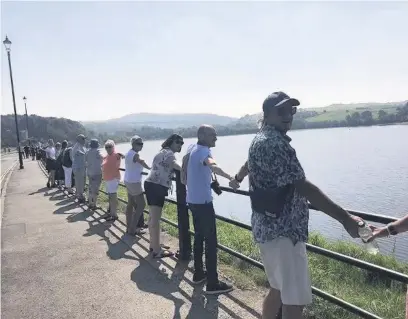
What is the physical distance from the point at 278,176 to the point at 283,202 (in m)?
0.17

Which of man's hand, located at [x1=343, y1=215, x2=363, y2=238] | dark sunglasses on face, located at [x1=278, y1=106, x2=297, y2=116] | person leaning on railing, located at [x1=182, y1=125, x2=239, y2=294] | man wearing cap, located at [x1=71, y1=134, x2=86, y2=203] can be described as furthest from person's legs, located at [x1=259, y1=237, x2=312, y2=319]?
man wearing cap, located at [x1=71, y1=134, x2=86, y2=203]

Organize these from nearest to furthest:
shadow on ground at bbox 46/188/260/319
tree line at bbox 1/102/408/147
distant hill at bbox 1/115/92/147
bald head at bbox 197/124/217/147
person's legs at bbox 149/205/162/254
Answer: shadow on ground at bbox 46/188/260/319, bald head at bbox 197/124/217/147, person's legs at bbox 149/205/162/254, tree line at bbox 1/102/408/147, distant hill at bbox 1/115/92/147

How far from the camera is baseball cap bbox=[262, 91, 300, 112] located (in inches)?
105

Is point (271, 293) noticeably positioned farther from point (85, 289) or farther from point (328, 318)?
Result: point (85, 289)

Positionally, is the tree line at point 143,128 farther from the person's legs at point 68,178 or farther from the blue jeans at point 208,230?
the blue jeans at point 208,230

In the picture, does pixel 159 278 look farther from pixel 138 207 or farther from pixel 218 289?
pixel 138 207

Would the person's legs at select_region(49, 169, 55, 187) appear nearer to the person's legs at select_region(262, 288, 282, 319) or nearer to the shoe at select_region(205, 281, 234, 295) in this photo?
the shoe at select_region(205, 281, 234, 295)

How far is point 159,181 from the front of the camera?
5.69 m

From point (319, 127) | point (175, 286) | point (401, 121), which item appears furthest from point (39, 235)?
point (319, 127)

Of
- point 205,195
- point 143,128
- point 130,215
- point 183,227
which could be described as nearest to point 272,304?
point 205,195

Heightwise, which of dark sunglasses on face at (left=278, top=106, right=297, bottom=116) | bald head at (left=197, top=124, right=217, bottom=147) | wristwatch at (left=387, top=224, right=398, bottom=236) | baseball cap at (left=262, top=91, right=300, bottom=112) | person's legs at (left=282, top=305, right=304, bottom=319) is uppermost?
baseball cap at (left=262, top=91, right=300, bottom=112)

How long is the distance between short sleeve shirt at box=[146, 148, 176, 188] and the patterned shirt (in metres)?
2.92

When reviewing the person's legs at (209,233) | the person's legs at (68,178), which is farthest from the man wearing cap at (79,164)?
the person's legs at (209,233)

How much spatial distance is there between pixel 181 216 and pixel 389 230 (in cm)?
357
